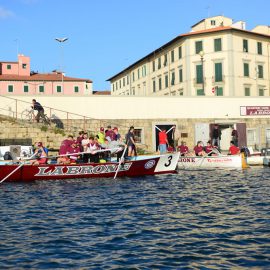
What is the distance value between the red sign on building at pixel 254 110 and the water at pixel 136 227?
25.4 metres

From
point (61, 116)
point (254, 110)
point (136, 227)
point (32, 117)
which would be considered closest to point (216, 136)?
point (254, 110)

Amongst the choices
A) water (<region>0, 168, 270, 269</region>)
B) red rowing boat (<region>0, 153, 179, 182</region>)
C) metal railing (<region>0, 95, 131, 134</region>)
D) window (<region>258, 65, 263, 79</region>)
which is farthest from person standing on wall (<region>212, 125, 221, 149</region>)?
window (<region>258, 65, 263, 79</region>)

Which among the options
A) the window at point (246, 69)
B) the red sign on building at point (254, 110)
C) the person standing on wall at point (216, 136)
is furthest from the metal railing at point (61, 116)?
the window at point (246, 69)

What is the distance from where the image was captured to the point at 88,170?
21.0m

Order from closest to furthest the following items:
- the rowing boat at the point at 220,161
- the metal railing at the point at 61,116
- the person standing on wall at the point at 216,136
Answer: the rowing boat at the point at 220,161 → the metal railing at the point at 61,116 → the person standing on wall at the point at 216,136

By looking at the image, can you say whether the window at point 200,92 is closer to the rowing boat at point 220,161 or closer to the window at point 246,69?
the window at point 246,69

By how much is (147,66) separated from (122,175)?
5076 centimetres

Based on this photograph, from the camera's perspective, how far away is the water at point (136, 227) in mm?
7887

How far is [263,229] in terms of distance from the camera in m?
9.90

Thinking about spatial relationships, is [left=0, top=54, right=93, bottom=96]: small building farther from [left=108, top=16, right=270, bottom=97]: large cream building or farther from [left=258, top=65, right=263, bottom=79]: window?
[left=258, top=65, right=263, bottom=79]: window

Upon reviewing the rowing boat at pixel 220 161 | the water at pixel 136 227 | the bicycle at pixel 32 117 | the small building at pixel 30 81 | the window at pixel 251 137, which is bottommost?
the water at pixel 136 227

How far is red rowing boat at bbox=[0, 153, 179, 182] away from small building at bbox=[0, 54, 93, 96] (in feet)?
187

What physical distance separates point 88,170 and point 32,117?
13768mm

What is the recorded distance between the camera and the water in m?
7.89
